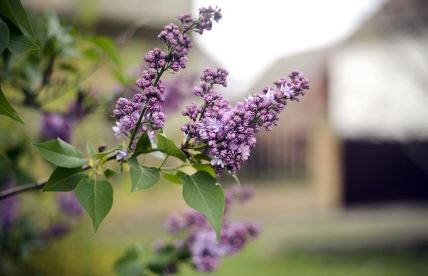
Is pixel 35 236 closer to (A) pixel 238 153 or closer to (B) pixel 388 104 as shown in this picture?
(A) pixel 238 153

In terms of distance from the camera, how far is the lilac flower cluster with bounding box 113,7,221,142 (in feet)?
3.42

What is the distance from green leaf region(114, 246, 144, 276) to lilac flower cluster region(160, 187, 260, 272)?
14 centimetres

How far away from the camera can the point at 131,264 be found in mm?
1641

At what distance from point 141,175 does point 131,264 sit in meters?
0.66

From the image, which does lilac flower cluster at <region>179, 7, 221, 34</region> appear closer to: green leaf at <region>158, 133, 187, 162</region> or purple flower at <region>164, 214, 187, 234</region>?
green leaf at <region>158, 133, 187, 162</region>

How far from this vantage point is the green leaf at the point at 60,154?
1.10 metres

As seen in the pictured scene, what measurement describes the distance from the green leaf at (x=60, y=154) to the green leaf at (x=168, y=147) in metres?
0.17

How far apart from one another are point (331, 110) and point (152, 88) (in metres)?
15.1

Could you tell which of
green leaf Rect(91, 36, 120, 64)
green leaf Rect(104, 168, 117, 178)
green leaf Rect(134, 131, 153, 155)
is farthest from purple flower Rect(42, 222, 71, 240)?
green leaf Rect(134, 131, 153, 155)

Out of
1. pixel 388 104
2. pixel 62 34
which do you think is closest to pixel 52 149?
pixel 62 34

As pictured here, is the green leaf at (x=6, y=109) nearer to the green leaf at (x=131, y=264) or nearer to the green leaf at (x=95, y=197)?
the green leaf at (x=95, y=197)

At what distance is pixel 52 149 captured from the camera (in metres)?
1.12

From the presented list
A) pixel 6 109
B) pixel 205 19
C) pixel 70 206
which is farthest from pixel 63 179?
pixel 70 206

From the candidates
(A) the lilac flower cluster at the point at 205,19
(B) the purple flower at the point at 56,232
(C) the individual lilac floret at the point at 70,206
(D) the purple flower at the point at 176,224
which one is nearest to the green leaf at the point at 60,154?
(A) the lilac flower cluster at the point at 205,19
